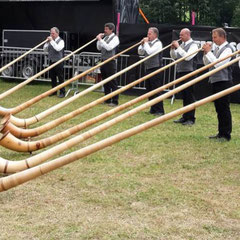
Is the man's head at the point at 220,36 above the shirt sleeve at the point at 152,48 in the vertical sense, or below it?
above

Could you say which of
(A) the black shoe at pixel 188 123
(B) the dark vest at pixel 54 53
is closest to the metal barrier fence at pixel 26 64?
(B) the dark vest at pixel 54 53

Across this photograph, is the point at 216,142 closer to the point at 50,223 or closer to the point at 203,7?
the point at 50,223

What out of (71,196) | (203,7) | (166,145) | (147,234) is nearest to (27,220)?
(71,196)

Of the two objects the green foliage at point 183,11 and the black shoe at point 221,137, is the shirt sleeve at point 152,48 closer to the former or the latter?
the black shoe at point 221,137

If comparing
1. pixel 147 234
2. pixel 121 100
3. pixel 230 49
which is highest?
pixel 230 49

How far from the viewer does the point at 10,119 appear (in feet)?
18.2

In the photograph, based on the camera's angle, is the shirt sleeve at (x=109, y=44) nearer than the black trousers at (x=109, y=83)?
Yes

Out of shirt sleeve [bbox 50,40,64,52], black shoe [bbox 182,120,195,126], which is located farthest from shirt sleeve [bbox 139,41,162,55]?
shirt sleeve [bbox 50,40,64,52]

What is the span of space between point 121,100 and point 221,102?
429 centimetres

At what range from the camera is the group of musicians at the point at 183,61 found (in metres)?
6.67

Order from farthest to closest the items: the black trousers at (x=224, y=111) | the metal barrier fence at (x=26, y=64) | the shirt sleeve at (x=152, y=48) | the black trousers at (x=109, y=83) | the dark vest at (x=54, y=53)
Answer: the metal barrier fence at (x=26, y=64) → the dark vest at (x=54, y=53) → the black trousers at (x=109, y=83) → the shirt sleeve at (x=152, y=48) → the black trousers at (x=224, y=111)

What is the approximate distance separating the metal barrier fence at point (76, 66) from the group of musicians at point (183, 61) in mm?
1311

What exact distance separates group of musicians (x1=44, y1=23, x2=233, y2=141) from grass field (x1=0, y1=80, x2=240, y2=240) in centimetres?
55

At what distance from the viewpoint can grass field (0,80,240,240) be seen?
367 centimetres
